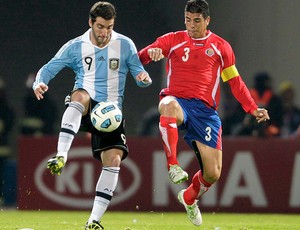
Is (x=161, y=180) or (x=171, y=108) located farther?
(x=161, y=180)

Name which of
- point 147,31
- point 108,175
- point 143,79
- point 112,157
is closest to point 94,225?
point 108,175

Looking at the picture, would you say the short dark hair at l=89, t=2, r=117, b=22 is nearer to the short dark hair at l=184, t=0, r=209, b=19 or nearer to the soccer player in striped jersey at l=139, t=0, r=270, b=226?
the soccer player in striped jersey at l=139, t=0, r=270, b=226

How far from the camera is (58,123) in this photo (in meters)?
18.9

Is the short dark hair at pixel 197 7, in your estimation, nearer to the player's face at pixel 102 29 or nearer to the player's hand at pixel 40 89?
the player's face at pixel 102 29

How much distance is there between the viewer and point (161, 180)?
53.9 ft

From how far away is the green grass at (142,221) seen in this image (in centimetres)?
1293

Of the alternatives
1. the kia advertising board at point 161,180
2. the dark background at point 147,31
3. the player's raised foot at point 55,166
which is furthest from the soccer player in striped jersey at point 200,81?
the dark background at point 147,31

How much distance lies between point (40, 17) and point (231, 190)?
5138 millimetres

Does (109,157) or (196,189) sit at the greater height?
(109,157)

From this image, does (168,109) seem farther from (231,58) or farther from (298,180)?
(298,180)

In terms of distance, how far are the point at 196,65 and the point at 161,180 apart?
442cm

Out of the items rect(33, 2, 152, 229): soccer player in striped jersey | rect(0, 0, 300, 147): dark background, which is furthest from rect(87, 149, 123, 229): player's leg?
rect(0, 0, 300, 147): dark background

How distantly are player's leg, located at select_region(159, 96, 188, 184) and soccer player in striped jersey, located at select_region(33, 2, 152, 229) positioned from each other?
1.23ft

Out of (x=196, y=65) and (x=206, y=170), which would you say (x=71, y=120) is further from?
(x=206, y=170)
